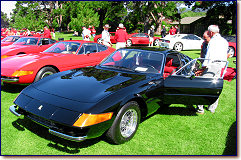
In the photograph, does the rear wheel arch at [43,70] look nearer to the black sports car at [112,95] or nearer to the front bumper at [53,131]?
the black sports car at [112,95]

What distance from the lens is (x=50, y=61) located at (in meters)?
5.52

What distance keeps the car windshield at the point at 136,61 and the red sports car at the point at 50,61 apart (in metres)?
1.91

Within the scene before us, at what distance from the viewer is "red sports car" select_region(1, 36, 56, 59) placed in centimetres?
801

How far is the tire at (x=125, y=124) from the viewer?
291cm

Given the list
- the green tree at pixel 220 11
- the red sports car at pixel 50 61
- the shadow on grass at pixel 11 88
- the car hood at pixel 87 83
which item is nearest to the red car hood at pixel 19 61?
the red sports car at pixel 50 61

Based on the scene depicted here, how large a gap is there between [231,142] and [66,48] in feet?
16.9

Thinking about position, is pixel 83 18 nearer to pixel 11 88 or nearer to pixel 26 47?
pixel 26 47

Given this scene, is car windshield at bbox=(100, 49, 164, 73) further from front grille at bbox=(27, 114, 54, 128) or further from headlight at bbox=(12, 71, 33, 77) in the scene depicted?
headlight at bbox=(12, 71, 33, 77)

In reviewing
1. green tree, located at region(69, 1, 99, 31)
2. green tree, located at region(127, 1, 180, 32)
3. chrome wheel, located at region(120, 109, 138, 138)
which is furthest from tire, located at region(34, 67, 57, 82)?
green tree, located at region(127, 1, 180, 32)

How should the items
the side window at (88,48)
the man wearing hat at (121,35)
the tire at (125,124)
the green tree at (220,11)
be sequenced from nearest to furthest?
the tire at (125,124) → the side window at (88,48) → the man wearing hat at (121,35) → the green tree at (220,11)

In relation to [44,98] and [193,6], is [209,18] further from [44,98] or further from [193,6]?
[44,98]

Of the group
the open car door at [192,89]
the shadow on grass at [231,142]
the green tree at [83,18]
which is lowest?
the shadow on grass at [231,142]

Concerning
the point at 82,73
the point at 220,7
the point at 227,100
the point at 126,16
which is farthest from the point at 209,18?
the point at 82,73

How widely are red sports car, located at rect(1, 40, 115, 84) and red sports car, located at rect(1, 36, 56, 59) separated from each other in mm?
2335
